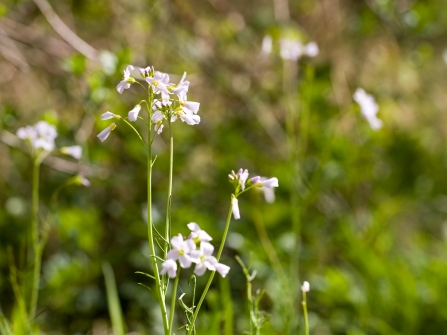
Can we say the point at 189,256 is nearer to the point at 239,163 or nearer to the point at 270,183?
the point at 270,183

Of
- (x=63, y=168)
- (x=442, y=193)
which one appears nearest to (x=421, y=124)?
(x=442, y=193)

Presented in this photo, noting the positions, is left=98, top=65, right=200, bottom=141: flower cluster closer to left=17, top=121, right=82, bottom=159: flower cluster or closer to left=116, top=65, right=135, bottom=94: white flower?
left=116, top=65, right=135, bottom=94: white flower

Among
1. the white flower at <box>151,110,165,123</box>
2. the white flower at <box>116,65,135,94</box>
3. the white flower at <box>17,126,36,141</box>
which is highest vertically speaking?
the white flower at <box>17,126,36,141</box>

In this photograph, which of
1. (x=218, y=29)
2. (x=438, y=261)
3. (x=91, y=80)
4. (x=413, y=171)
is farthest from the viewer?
(x=218, y=29)

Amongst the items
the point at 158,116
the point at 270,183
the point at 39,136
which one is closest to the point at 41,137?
the point at 39,136

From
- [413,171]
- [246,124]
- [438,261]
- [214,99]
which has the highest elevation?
[214,99]

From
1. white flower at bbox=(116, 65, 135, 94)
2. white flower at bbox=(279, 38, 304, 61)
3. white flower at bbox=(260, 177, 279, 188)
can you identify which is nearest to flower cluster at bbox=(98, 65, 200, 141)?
white flower at bbox=(116, 65, 135, 94)

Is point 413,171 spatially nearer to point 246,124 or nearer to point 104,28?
point 246,124

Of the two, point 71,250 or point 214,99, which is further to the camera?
point 214,99
